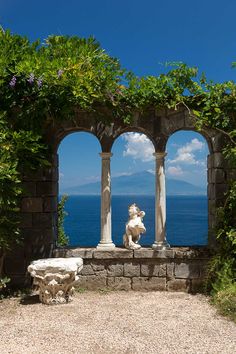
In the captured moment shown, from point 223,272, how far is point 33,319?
123 inches

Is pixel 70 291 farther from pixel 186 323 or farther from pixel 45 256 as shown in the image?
pixel 186 323

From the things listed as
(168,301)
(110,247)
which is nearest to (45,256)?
(110,247)

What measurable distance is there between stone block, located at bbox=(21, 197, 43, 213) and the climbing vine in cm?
27

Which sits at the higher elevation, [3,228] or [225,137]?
[225,137]

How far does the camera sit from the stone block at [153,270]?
6.68 metres

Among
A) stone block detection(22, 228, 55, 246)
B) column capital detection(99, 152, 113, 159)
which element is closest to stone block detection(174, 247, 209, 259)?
column capital detection(99, 152, 113, 159)

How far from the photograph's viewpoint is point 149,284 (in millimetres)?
6680

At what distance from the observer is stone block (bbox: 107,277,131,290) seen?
21.9 feet

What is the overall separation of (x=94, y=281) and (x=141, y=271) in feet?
2.83

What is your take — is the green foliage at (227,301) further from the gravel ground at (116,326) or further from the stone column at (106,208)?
the stone column at (106,208)

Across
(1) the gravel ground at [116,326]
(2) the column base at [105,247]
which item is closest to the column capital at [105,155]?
(2) the column base at [105,247]

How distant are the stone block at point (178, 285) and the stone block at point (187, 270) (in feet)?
0.30

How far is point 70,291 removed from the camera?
19.2ft

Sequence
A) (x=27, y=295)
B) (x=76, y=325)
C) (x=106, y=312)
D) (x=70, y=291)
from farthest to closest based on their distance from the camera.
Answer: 1. (x=27, y=295)
2. (x=70, y=291)
3. (x=106, y=312)
4. (x=76, y=325)
